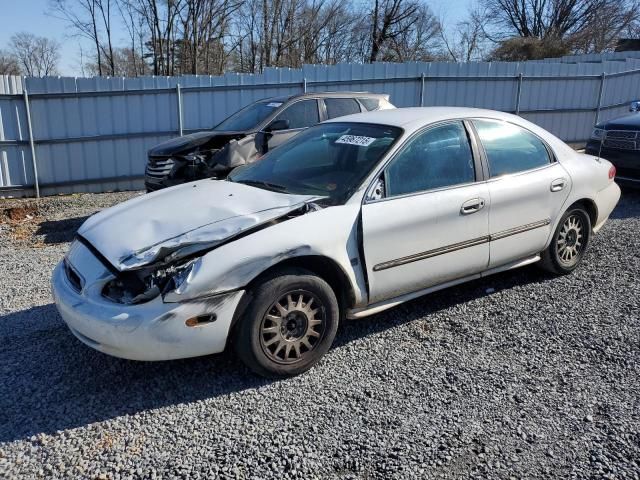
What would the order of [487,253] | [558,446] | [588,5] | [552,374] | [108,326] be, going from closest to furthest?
[558,446]
[108,326]
[552,374]
[487,253]
[588,5]

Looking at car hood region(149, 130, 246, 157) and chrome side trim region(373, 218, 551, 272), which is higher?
car hood region(149, 130, 246, 157)

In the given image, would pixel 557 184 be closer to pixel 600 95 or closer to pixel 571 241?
pixel 571 241

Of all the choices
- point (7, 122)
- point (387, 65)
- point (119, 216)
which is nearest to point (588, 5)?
point (387, 65)

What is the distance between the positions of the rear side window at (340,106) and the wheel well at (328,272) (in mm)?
4929

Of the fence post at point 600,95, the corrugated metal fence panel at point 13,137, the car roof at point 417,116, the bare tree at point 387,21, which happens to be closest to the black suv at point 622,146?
the car roof at point 417,116

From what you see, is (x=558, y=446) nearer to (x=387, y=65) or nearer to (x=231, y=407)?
(x=231, y=407)

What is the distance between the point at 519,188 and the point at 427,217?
41.9 inches

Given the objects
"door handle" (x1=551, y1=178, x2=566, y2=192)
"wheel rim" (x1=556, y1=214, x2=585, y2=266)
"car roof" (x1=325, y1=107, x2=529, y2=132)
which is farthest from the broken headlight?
"wheel rim" (x1=556, y1=214, x2=585, y2=266)

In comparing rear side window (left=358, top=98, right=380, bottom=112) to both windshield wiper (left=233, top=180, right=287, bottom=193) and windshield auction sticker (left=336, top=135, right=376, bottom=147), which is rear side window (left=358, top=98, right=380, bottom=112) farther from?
windshield wiper (left=233, top=180, right=287, bottom=193)

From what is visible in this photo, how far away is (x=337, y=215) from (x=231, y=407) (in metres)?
1.34

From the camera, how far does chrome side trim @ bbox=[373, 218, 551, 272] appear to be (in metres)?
3.72

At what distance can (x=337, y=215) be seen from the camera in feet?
11.6

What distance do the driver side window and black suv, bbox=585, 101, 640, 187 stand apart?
519cm

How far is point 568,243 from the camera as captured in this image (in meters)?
5.08
